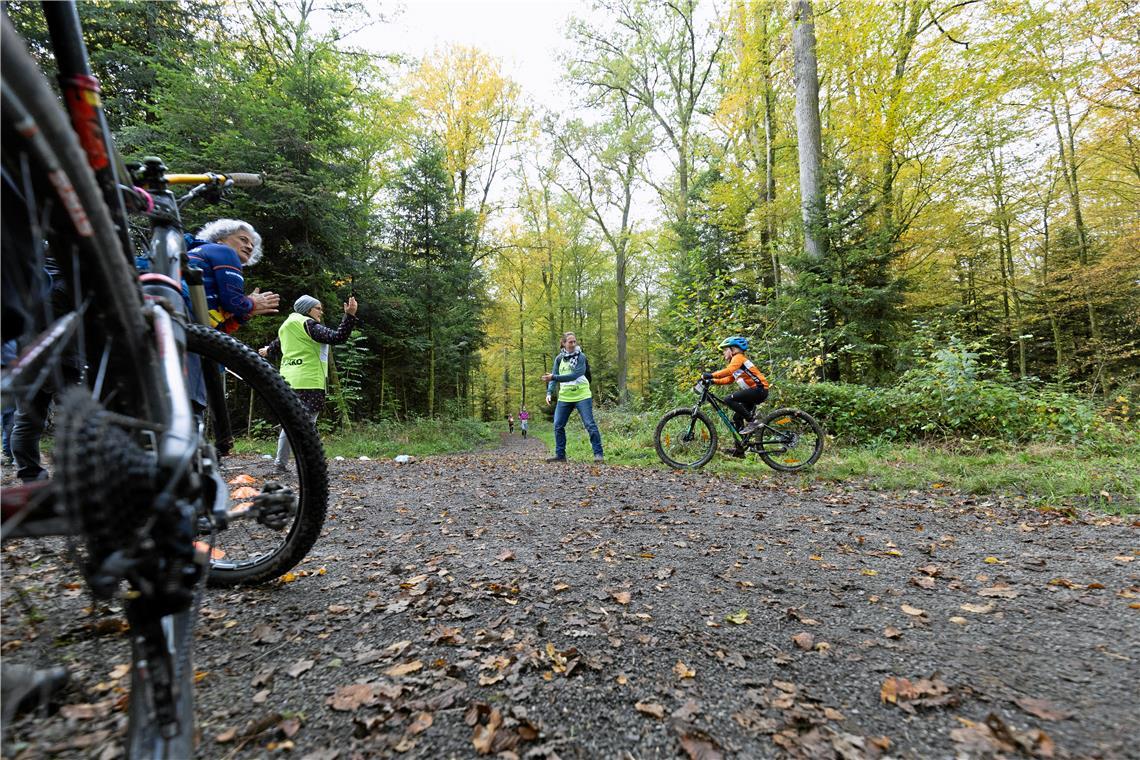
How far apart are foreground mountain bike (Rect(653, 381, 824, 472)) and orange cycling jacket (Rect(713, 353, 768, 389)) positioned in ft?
0.92

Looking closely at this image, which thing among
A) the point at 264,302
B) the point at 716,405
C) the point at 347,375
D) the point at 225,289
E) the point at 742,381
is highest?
the point at 347,375

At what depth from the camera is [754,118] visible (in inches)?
516

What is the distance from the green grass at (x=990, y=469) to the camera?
4.14 m

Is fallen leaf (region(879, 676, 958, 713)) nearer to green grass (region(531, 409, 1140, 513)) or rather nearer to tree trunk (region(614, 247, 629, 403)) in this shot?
green grass (region(531, 409, 1140, 513))

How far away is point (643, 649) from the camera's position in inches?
64.5

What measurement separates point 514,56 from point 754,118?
1247 cm

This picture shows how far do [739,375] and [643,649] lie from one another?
18.1 feet

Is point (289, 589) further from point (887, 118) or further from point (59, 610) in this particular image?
point (887, 118)

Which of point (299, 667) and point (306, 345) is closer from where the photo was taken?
point (299, 667)

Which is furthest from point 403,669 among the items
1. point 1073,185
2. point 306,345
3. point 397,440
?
point 1073,185

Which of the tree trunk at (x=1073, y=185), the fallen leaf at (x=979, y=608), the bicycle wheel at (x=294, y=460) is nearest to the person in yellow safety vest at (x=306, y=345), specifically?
the bicycle wheel at (x=294, y=460)

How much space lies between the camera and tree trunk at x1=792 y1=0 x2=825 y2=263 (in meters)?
9.83

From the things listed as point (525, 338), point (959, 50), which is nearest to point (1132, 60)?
point (959, 50)

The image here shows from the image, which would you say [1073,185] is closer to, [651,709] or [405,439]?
[405,439]
